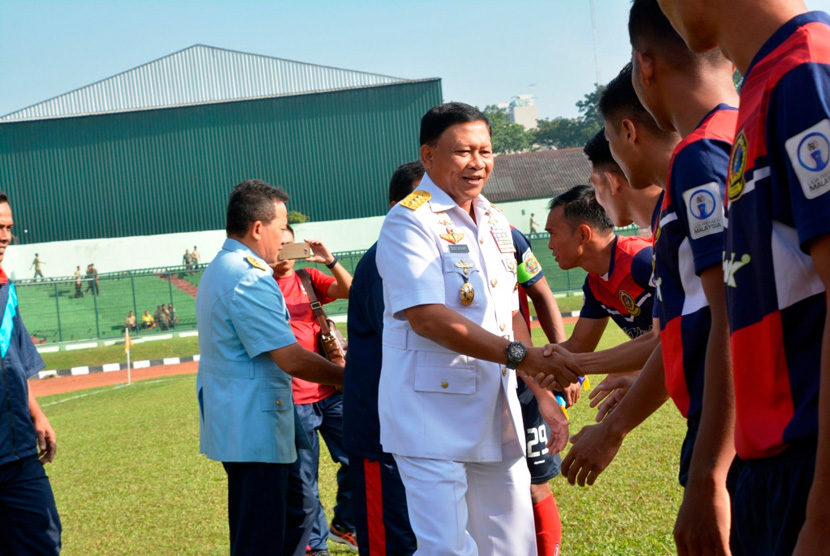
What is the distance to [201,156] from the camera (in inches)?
1795

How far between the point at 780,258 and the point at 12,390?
13.8 ft

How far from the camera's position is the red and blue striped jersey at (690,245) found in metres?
1.96

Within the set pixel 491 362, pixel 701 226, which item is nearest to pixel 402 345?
pixel 491 362

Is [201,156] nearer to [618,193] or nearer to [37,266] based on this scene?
[37,266]

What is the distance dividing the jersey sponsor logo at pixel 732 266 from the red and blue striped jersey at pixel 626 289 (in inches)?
88.2

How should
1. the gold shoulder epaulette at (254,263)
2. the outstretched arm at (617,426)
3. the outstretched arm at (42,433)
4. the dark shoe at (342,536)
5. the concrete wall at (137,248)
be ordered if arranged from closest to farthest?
the outstretched arm at (617,426) < the gold shoulder epaulette at (254,263) < the outstretched arm at (42,433) < the dark shoe at (342,536) < the concrete wall at (137,248)

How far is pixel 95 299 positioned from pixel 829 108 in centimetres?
3060

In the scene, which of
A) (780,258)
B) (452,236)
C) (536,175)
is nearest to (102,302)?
(452,236)

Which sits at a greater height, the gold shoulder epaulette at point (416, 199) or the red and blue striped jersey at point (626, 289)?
the gold shoulder epaulette at point (416, 199)

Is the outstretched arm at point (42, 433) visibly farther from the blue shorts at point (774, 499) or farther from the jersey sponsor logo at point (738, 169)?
the jersey sponsor logo at point (738, 169)

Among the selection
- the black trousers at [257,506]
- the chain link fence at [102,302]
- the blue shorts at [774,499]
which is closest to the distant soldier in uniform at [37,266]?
the chain link fence at [102,302]

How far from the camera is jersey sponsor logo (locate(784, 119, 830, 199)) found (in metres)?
1.38

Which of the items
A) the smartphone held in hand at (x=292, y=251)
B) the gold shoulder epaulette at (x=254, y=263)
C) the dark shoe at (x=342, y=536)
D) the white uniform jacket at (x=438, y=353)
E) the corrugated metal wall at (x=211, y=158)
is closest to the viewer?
the white uniform jacket at (x=438, y=353)

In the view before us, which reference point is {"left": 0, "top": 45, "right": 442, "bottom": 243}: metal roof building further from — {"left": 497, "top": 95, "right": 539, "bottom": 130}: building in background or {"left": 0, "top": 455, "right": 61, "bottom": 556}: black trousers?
{"left": 497, "top": 95, "right": 539, "bottom": 130}: building in background
